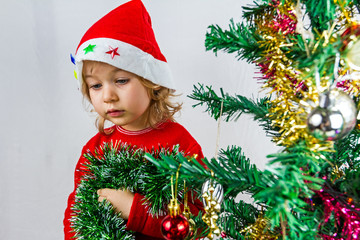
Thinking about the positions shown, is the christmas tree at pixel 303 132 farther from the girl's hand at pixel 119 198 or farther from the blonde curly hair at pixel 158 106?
the blonde curly hair at pixel 158 106

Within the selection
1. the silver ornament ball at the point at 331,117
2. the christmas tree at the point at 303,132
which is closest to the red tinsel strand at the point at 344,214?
the christmas tree at the point at 303,132

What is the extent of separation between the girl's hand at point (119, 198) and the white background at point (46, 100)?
1.63 ft

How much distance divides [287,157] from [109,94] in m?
0.40

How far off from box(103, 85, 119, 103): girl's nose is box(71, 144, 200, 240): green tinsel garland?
153 mm

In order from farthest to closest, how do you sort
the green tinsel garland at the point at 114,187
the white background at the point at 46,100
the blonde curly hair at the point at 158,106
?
the white background at the point at 46,100 → the blonde curly hair at the point at 158,106 → the green tinsel garland at the point at 114,187

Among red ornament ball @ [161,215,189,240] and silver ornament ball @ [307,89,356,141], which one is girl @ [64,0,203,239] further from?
silver ornament ball @ [307,89,356,141]

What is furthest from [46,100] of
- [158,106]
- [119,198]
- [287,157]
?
[287,157]

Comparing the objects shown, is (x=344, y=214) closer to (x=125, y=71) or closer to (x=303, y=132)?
(x=303, y=132)

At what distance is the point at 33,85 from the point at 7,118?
0.43 feet

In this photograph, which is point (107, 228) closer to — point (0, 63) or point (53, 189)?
point (53, 189)

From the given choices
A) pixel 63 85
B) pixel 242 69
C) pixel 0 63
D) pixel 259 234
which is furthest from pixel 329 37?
pixel 0 63

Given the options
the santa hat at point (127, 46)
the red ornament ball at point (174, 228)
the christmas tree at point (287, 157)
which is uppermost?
the santa hat at point (127, 46)

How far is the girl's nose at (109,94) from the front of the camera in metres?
0.60

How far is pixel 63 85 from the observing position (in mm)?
1041
